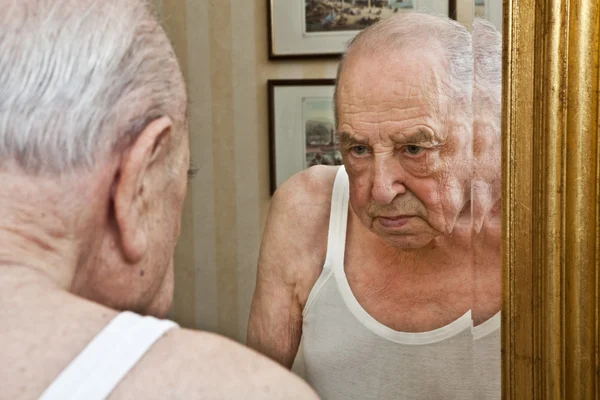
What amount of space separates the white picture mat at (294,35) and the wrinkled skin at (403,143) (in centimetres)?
4

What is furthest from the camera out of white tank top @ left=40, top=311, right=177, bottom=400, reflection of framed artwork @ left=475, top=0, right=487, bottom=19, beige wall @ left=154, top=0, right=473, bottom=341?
reflection of framed artwork @ left=475, top=0, right=487, bottom=19

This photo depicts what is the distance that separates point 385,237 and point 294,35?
1.03 ft

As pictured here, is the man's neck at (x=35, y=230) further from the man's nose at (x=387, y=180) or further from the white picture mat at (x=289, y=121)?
the man's nose at (x=387, y=180)

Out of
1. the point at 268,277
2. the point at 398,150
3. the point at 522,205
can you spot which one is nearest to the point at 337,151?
the point at 398,150

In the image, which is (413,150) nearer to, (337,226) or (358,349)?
(337,226)

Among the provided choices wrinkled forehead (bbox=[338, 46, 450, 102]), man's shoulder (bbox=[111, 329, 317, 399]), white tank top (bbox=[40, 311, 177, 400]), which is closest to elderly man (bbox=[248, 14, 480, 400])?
wrinkled forehead (bbox=[338, 46, 450, 102])

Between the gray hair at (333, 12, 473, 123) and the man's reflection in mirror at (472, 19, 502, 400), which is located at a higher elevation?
the gray hair at (333, 12, 473, 123)

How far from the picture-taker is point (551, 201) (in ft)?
3.68

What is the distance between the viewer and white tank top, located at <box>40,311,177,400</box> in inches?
29.8

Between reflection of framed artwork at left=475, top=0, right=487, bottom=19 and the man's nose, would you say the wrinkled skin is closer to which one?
the man's nose

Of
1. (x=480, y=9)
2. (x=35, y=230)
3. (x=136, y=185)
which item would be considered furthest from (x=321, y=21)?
(x=35, y=230)

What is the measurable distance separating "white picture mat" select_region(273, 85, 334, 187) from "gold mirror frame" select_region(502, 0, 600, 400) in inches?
12.5

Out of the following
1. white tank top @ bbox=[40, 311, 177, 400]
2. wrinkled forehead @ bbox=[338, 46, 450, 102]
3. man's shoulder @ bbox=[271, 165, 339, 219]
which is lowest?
white tank top @ bbox=[40, 311, 177, 400]

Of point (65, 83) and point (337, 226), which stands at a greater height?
point (65, 83)
